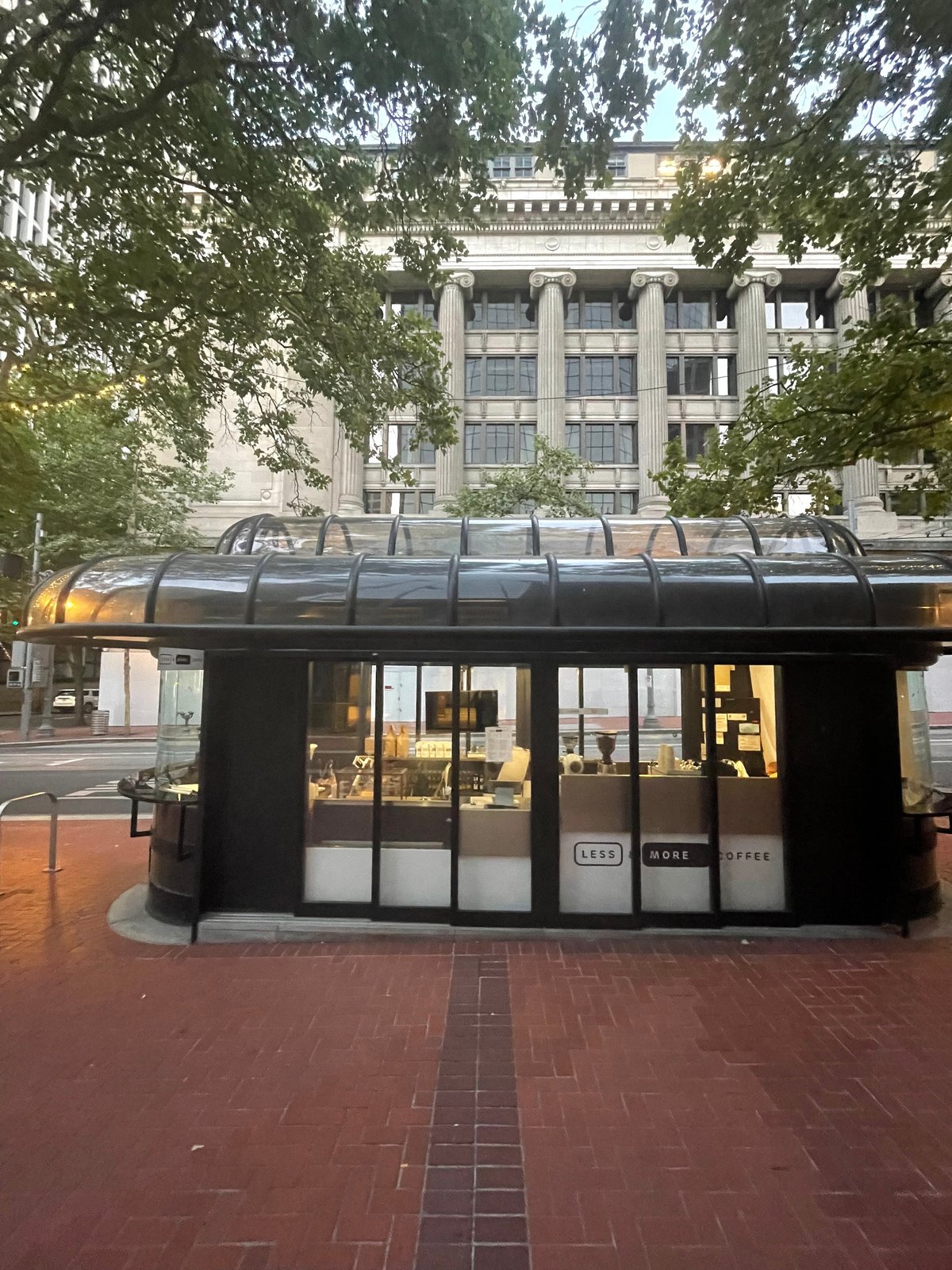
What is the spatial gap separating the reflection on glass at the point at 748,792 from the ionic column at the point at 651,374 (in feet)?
81.1

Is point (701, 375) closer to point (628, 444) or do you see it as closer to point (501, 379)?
point (628, 444)

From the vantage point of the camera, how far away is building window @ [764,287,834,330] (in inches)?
1278

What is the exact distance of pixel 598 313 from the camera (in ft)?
108

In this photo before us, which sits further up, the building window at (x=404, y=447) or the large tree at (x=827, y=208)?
the building window at (x=404, y=447)

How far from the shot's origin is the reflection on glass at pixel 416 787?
6695mm

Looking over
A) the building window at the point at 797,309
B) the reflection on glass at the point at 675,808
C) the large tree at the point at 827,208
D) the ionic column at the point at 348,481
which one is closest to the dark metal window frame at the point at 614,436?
the building window at the point at 797,309

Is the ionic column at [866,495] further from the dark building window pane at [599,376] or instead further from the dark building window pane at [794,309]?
the dark building window pane at [599,376]

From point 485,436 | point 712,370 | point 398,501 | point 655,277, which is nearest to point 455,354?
point 485,436

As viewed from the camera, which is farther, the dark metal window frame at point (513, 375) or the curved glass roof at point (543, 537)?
the dark metal window frame at point (513, 375)

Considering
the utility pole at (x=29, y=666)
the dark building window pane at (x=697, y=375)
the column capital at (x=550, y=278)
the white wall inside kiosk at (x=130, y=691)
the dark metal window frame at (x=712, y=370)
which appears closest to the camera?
the utility pole at (x=29, y=666)

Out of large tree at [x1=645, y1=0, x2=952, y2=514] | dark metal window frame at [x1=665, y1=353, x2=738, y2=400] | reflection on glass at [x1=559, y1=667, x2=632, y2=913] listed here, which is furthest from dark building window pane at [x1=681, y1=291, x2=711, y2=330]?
reflection on glass at [x1=559, y1=667, x2=632, y2=913]

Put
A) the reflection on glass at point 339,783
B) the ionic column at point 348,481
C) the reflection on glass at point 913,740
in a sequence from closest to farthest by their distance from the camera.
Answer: the reflection on glass at point 339,783, the reflection on glass at point 913,740, the ionic column at point 348,481

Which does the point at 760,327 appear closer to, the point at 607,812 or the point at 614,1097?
the point at 607,812

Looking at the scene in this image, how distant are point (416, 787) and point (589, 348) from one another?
101 ft
